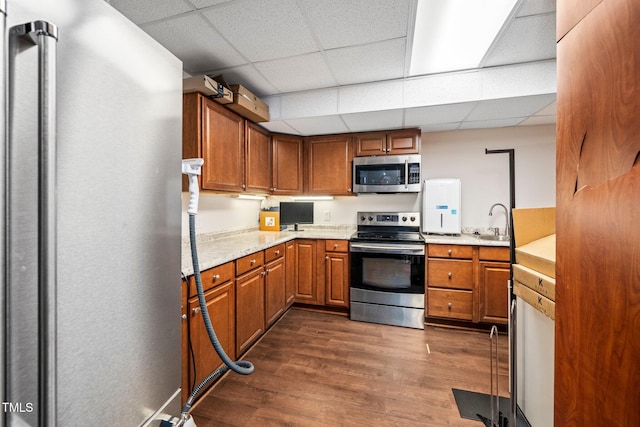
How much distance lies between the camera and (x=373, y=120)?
270 cm

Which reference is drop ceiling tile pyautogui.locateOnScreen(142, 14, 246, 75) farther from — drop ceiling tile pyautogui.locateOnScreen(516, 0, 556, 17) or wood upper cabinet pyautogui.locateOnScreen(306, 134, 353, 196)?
drop ceiling tile pyautogui.locateOnScreen(516, 0, 556, 17)

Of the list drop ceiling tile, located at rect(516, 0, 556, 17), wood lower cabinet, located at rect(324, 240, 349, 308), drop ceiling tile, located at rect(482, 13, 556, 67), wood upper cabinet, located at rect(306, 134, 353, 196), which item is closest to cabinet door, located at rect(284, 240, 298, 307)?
wood lower cabinet, located at rect(324, 240, 349, 308)

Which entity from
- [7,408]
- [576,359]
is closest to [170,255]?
[7,408]

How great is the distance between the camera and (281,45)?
6.07 ft

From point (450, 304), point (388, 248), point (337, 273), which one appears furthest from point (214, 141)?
point (450, 304)

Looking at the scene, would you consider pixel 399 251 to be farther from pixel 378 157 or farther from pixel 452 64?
pixel 452 64

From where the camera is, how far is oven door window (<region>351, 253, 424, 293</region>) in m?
2.62

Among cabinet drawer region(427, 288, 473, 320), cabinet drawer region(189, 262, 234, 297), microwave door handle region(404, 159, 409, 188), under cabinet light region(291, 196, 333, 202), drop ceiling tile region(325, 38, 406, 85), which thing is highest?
drop ceiling tile region(325, 38, 406, 85)

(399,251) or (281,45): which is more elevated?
(281,45)

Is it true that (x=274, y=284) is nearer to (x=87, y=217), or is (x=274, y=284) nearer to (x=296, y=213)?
(x=296, y=213)

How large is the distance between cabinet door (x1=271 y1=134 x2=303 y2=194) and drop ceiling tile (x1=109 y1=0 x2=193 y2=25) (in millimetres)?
A: 1600

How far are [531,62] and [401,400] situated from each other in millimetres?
2612

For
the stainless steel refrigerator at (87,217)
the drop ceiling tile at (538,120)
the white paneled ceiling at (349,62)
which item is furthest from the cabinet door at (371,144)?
the stainless steel refrigerator at (87,217)

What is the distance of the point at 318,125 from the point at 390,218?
1.37 meters
